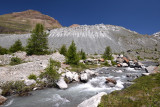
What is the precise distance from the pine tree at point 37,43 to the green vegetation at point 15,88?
20.1m

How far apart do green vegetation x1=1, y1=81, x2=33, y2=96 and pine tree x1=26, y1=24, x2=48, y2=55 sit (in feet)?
65.9

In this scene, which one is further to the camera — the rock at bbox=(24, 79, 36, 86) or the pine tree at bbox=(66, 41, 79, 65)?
the pine tree at bbox=(66, 41, 79, 65)

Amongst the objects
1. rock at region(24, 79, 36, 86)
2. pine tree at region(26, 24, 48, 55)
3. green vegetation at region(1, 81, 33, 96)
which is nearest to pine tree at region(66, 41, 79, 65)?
pine tree at region(26, 24, 48, 55)

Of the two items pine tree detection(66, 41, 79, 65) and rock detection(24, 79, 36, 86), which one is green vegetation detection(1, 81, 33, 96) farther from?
pine tree detection(66, 41, 79, 65)

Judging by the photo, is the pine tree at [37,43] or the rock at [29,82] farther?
the pine tree at [37,43]

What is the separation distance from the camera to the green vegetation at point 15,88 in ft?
35.4

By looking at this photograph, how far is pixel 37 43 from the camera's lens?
1219 inches

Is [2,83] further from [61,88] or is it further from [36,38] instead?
[36,38]

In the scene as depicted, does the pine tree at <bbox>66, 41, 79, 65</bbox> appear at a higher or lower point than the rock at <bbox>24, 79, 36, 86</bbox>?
higher

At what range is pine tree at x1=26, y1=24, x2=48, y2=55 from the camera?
30.0 meters

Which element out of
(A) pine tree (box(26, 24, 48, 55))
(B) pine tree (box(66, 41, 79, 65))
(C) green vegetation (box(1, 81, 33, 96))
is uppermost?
(A) pine tree (box(26, 24, 48, 55))

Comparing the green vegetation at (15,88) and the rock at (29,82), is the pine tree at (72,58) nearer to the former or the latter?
the rock at (29,82)

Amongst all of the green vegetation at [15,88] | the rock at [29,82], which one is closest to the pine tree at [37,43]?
the rock at [29,82]

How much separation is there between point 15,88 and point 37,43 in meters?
22.0
